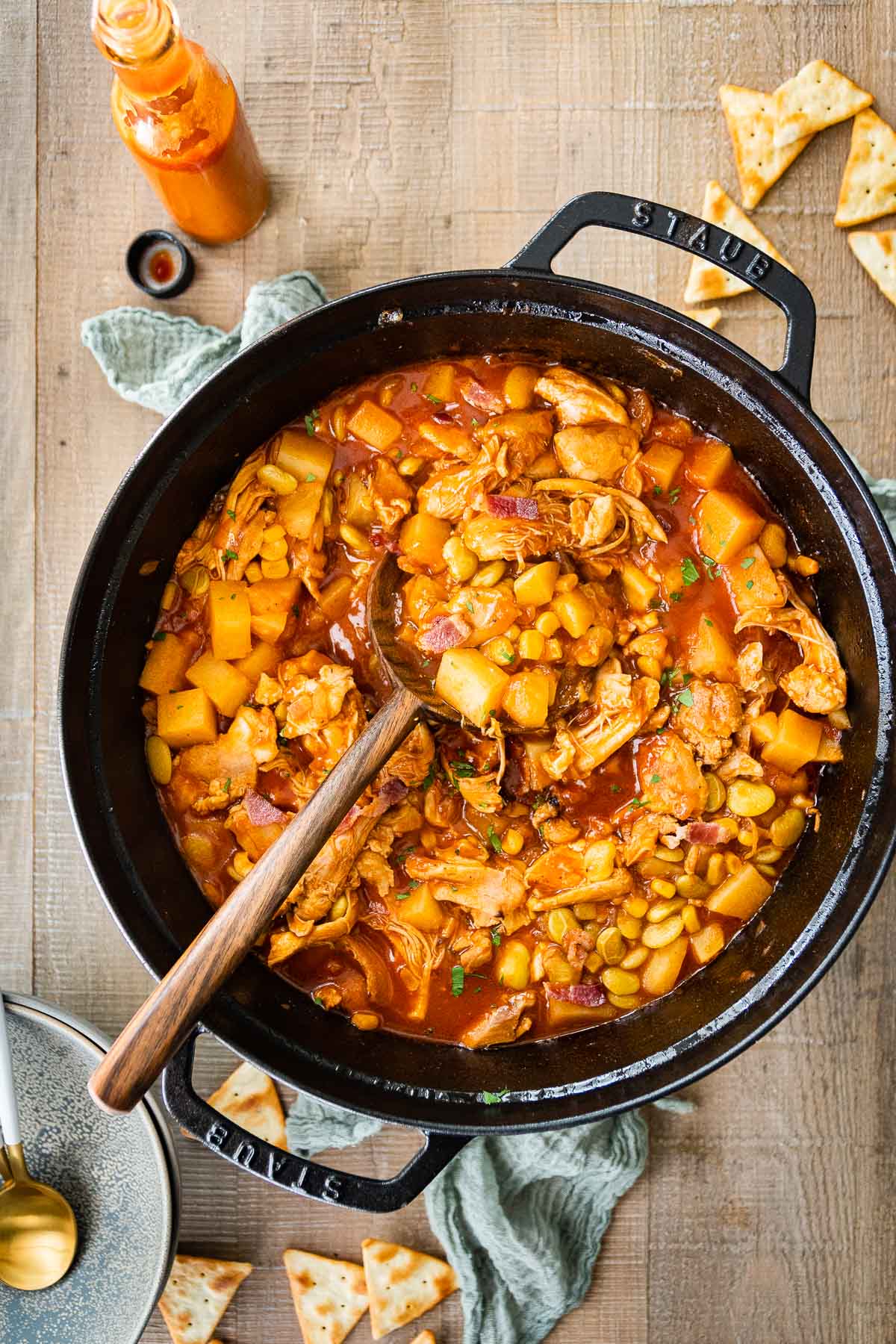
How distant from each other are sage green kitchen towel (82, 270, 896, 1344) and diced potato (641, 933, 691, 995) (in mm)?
536

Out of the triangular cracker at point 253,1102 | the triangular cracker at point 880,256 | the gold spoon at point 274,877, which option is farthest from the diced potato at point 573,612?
the triangular cracker at point 253,1102

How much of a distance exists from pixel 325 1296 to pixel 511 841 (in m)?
1.71

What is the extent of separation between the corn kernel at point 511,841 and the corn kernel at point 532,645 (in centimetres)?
55

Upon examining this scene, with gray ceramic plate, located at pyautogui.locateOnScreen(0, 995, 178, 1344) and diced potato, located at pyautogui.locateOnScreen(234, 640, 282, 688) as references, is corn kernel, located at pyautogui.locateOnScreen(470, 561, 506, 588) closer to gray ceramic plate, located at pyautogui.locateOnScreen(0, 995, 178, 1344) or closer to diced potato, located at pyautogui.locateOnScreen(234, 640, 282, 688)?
diced potato, located at pyautogui.locateOnScreen(234, 640, 282, 688)

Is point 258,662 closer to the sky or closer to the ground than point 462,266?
closer to the ground

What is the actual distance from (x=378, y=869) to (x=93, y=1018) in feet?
3.93

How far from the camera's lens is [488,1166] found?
350cm

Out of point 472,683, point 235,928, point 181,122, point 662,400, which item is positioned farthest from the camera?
point 662,400

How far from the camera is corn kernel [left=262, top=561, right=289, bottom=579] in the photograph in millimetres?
3174

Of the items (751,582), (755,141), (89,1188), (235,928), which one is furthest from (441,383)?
(89,1188)

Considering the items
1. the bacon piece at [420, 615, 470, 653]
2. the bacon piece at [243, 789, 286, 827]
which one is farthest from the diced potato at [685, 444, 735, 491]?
the bacon piece at [243, 789, 286, 827]

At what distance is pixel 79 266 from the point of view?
3635 millimetres

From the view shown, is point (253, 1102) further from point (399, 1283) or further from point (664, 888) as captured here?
point (664, 888)

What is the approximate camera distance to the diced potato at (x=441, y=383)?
3297 mm
